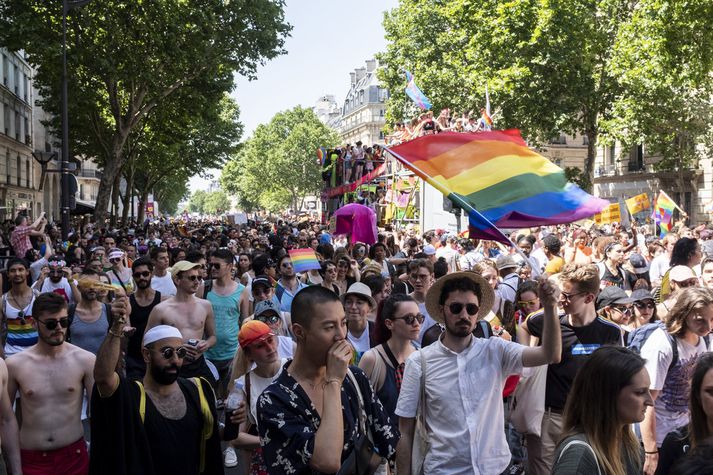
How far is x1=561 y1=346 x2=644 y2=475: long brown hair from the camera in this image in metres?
2.88

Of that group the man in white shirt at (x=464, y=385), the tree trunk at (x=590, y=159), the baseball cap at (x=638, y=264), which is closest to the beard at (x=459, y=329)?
the man in white shirt at (x=464, y=385)

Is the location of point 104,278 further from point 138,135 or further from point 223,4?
point 138,135

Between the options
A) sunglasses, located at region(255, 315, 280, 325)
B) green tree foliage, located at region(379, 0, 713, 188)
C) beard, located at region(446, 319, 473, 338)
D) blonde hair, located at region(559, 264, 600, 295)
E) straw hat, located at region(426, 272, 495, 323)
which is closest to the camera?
beard, located at region(446, 319, 473, 338)

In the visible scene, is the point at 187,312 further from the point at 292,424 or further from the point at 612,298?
the point at 292,424

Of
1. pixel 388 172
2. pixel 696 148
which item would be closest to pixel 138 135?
pixel 388 172

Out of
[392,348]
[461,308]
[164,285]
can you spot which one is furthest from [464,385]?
[164,285]

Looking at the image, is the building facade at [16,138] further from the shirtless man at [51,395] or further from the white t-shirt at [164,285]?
the shirtless man at [51,395]

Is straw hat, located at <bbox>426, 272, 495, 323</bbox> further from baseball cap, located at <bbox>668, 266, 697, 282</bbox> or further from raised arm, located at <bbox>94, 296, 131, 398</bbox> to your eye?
baseball cap, located at <bbox>668, 266, 697, 282</bbox>

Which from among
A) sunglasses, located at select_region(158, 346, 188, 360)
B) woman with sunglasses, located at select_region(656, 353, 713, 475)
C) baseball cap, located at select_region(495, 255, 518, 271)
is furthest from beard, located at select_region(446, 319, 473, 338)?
baseball cap, located at select_region(495, 255, 518, 271)

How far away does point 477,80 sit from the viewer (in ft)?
114

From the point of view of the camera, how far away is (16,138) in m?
46.4

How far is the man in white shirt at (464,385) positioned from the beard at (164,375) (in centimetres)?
113

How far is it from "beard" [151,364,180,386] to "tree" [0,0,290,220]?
21.2m

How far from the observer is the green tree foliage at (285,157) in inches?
3708
